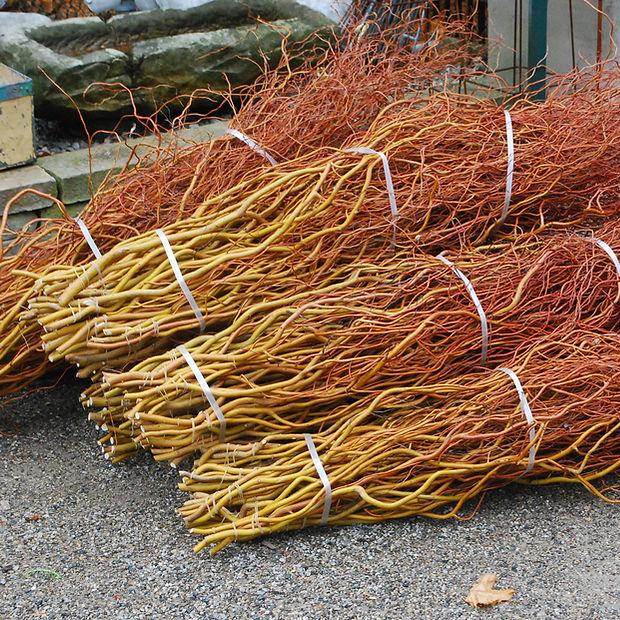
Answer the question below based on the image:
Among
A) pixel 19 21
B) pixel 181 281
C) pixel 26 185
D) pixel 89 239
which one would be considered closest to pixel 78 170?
pixel 26 185

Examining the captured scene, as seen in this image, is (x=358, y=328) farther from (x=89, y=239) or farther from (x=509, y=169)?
(x=89, y=239)

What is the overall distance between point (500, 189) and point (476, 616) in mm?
1725

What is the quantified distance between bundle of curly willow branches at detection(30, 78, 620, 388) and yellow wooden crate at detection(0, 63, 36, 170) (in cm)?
162

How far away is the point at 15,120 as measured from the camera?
5.06 m

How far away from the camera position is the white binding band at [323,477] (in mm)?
3113

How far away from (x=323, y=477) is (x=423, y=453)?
1.20 feet

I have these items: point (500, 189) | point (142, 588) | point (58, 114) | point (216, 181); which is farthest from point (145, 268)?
point (58, 114)

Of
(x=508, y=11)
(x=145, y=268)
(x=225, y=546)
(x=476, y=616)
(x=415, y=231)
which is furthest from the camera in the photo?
(x=508, y=11)

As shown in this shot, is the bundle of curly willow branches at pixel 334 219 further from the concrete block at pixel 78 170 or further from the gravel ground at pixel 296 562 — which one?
the concrete block at pixel 78 170

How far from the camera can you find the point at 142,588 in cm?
302

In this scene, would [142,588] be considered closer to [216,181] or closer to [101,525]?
[101,525]

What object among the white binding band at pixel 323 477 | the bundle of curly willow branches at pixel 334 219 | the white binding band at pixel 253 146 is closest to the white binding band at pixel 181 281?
the bundle of curly willow branches at pixel 334 219

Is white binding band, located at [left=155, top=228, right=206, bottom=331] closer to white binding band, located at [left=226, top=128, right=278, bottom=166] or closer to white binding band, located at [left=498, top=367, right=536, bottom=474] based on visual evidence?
white binding band, located at [left=226, top=128, right=278, bottom=166]

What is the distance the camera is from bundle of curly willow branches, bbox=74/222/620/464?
3.27 m
